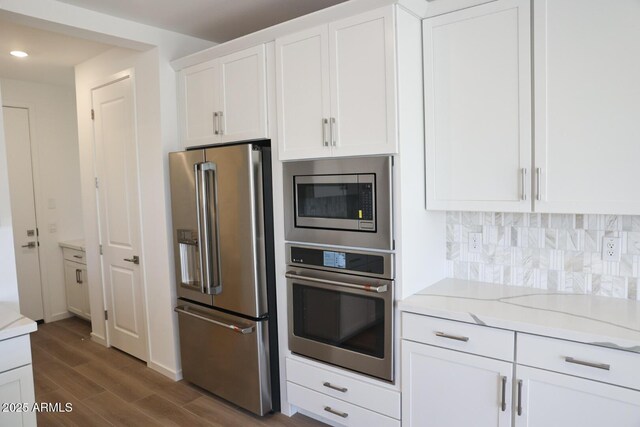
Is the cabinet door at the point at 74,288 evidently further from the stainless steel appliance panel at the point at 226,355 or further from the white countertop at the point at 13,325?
the white countertop at the point at 13,325

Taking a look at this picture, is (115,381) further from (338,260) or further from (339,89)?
(339,89)

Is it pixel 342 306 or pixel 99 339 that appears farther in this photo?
pixel 99 339

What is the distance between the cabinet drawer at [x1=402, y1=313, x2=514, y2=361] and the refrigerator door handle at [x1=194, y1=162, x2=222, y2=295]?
4.25 feet

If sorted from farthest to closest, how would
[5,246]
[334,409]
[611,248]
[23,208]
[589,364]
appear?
[23,208], [334,409], [5,246], [611,248], [589,364]

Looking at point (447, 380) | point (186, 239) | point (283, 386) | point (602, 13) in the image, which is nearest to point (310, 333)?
point (283, 386)

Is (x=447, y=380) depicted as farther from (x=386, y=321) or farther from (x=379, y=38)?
(x=379, y=38)

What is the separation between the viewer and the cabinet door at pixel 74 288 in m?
4.58

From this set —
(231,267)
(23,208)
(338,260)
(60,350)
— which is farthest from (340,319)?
(23,208)

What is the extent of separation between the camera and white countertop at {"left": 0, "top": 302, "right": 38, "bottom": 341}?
1.91 meters

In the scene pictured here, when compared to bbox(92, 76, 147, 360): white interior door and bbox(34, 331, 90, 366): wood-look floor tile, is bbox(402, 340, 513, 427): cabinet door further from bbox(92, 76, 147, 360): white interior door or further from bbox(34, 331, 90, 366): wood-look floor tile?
bbox(34, 331, 90, 366): wood-look floor tile

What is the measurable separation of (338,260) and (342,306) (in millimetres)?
253

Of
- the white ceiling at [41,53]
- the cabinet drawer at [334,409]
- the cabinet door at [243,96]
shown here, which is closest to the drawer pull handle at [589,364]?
the cabinet drawer at [334,409]

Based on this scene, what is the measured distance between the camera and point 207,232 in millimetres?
2840

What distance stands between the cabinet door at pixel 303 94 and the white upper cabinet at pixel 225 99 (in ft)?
0.56
